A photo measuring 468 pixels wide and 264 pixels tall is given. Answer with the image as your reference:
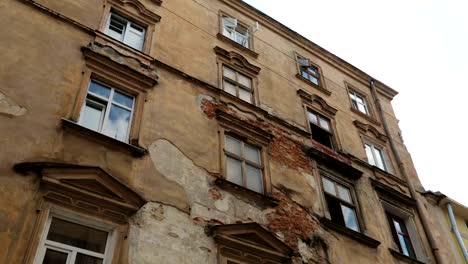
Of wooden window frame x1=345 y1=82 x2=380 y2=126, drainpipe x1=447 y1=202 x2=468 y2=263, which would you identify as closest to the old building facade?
wooden window frame x1=345 y1=82 x2=380 y2=126

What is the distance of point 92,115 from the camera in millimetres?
8234

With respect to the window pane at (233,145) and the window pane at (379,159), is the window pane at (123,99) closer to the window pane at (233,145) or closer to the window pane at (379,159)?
the window pane at (233,145)

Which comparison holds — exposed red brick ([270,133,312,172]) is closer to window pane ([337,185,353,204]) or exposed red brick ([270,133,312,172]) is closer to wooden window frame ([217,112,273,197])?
wooden window frame ([217,112,273,197])

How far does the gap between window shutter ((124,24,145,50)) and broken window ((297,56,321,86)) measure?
18.9 ft

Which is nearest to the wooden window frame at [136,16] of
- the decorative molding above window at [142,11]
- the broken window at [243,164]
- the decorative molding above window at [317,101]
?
the decorative molding above window at [142,11]

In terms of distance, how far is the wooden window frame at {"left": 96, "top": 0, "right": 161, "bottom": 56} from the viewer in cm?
1012

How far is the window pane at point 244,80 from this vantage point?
39.8 ft

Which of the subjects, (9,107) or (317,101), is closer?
(9,107)

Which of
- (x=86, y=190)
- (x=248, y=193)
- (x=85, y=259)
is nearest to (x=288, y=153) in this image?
(x=248, y=193)

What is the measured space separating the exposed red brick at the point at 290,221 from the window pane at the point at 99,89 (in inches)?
161

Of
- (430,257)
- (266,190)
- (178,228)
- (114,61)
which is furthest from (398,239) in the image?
(114,61)

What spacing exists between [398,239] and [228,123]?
5.71m

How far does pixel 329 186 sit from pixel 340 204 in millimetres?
527

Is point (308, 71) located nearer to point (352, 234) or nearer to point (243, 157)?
point (243, 157)
